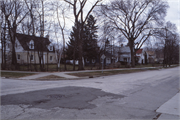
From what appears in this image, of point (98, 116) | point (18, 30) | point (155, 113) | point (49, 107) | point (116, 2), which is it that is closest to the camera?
point (98, 116)

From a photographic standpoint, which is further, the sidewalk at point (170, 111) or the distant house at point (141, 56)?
the distant house at point (141, 56)

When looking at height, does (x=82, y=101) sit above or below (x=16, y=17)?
below

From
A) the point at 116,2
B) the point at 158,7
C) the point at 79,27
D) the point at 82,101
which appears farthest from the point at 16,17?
the point at 158,7

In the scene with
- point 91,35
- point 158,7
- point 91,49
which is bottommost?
point 91,49

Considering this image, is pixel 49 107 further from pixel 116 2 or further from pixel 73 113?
pixel 116 2

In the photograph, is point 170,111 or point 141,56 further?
point 141,56

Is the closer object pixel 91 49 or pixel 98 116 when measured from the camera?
pixel 98 116

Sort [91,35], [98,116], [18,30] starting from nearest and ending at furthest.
Answer: [98,116] → [18,30] → [91,35]

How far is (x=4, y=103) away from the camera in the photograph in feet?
22.3

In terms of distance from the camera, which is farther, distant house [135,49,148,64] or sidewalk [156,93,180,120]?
distant house [135,49,148,64]

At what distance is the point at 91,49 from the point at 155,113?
3836 cm

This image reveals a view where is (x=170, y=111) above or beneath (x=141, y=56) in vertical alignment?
beneath

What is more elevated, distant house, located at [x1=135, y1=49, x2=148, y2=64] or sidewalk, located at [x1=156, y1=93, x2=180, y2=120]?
distant house, located at [x1=135, y1=49, x2=148, y2=64]

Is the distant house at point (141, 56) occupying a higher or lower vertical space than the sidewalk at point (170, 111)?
higher
